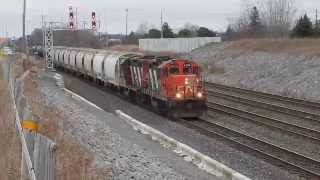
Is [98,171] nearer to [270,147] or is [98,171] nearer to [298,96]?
[270,147]

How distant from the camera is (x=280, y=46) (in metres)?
49.8

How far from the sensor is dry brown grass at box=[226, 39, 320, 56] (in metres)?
43.8

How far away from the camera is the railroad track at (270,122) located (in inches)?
615

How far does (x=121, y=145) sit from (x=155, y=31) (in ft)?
315

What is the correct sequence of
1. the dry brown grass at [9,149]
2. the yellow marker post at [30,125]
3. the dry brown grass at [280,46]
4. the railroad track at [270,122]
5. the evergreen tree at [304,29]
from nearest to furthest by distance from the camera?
the yellow marker post at [30,125]
the dry brown grass at [9,149]
the railroad track at [270,122]
the dry brown grass at [280,46]
the evergreen tree at [304,29]

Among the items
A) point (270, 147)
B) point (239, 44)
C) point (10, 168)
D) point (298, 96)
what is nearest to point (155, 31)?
point (239, 44)


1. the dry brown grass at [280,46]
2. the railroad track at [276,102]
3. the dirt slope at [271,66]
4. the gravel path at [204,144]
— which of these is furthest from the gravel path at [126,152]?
the dry brown grass at [280,46]

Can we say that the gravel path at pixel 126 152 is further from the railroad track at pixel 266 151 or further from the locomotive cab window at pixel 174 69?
the locomotive cab window at pixel 174 69

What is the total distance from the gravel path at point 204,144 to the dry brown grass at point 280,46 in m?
16.9

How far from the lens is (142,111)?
2759cm

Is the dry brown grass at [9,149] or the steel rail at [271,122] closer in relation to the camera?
the dry brown grass at [9,149]

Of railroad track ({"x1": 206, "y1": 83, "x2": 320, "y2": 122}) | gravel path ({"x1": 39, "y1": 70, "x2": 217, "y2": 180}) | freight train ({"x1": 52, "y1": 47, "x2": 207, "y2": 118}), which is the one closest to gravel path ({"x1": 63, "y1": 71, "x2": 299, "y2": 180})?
freight train ({"x1": 52, "y1": 47, "x2": 207, "y2": 118})

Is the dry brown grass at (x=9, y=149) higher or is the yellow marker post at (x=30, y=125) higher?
the yellow marker post at (x=30, y=125)

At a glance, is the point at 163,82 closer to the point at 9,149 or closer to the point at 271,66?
the point at 9,149
